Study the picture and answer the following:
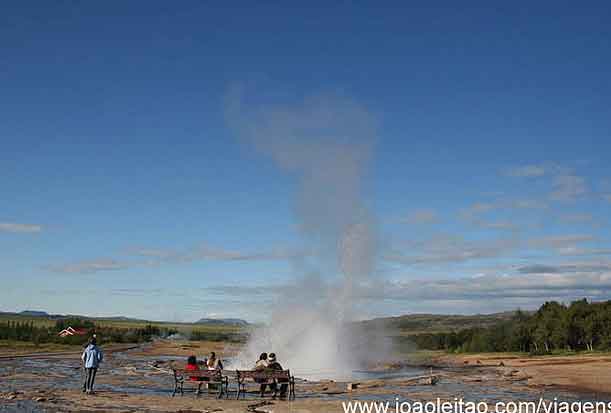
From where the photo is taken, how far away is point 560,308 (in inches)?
3297

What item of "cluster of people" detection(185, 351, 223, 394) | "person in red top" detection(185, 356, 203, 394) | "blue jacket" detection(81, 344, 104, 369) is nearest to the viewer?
"blue jacket" detection(81, 344, 104, 369)

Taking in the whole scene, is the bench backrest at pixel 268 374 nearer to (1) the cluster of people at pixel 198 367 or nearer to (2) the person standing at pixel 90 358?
(1) the cluster of people at pixel 198 367

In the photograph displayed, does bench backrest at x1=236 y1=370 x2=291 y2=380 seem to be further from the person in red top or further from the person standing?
the person standing

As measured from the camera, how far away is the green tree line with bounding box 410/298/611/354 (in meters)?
73.6

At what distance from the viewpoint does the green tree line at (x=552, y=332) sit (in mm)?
73625

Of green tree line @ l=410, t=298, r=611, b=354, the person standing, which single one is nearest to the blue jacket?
the person standing

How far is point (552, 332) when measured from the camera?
77500 mm

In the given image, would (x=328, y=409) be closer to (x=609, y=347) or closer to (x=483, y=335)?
(x=609, y=347)

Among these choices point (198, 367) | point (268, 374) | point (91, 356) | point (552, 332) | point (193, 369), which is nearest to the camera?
point (268, 374)

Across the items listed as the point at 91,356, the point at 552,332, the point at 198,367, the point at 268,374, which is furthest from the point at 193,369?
the point at 552,332

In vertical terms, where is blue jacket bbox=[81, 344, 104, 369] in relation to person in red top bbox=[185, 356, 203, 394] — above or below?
above

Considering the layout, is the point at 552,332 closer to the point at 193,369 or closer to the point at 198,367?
the point at 198,367

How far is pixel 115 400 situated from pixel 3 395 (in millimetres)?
3798

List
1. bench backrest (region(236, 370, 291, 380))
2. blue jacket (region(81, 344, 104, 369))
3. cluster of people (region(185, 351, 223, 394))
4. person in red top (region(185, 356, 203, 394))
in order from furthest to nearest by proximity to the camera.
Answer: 1. cluster of people (region(185, 351, 223, 394))
2. person in red top (region(185, 356, 203, 394))
3. blue jacket (region(81, 344, 104, 369))
4. bench backrest (region(236, 370, 291, 380))
